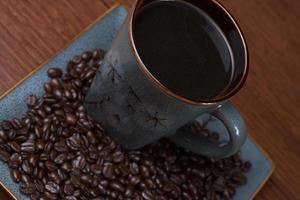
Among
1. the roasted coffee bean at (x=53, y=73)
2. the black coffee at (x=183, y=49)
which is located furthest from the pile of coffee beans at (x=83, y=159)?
the black coffee at (x=183, y=49)

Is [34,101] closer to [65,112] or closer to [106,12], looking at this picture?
[65,112]

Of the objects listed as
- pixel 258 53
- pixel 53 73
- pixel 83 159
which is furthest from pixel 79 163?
pixel 258 53

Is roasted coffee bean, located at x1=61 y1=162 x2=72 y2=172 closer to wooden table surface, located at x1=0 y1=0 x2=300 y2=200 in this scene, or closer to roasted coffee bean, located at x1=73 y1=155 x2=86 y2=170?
roasted coffee bean, located at x1=73 y1=155 x2=86 y2=170

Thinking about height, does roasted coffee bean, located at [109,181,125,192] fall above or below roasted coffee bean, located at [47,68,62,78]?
below

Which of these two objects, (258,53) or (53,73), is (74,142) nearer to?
(53,73)

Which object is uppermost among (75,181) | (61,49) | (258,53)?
(61,49)

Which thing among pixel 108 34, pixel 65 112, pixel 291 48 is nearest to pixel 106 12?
pixel 108 34

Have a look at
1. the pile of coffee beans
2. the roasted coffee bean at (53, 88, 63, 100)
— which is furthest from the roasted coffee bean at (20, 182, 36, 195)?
the roasted coffee bean at (53, 88, 63, 100)
